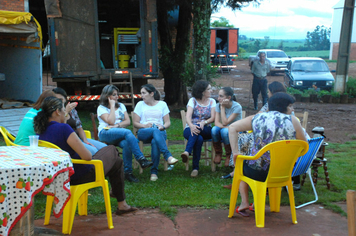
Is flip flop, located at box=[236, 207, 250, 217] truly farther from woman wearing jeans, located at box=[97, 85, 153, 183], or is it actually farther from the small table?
the small table

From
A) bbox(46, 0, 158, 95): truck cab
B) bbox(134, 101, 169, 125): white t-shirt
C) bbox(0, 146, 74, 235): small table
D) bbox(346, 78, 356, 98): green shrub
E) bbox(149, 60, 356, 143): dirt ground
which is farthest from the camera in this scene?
bbox(346, 78, 356, 98): green shrub

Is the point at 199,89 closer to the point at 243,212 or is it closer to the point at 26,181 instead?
the point at 243,212

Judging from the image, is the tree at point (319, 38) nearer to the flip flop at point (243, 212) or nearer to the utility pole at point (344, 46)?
the utility pole at point (344, 46)

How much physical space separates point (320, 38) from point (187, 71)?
119ft

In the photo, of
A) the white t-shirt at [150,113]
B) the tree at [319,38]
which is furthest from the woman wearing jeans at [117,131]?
the tree at [319,38]

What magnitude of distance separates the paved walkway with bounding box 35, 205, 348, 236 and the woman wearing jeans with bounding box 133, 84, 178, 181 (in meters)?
1.32

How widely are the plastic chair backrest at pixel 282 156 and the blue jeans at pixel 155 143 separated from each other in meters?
1.84

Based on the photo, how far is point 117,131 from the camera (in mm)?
5000

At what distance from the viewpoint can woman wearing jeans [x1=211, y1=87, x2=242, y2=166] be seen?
17.0 feet

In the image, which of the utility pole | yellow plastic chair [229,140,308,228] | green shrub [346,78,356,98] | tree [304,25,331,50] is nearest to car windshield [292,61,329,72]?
the utility pole

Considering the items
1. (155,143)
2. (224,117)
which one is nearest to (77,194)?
(155,143)

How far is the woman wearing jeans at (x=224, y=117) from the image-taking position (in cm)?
518

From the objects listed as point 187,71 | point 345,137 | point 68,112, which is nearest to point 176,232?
point 68,112

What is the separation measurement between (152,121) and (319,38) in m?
41.3
